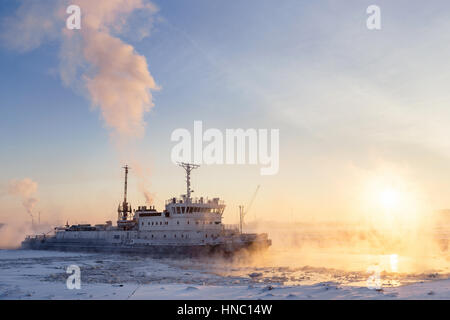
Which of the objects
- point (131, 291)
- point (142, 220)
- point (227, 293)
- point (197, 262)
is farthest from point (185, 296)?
point (142, 220)

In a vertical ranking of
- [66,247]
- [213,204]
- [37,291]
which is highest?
[213,204]

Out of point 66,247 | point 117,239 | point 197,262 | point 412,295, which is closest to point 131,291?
point 412,295

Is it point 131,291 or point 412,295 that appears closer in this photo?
point 412,295

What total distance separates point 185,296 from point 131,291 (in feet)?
11.2

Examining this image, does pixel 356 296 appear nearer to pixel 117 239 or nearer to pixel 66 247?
pixel 117 239

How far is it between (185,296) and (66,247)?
6045 centimetres

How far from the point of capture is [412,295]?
1462 centimetres

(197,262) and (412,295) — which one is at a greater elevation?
(412,295)

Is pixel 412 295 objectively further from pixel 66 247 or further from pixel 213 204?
pixel 66 247

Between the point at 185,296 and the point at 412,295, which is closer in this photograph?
the point at 412,295
